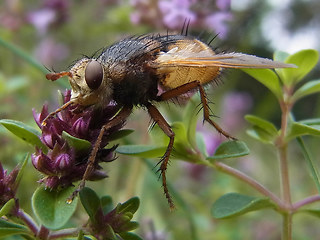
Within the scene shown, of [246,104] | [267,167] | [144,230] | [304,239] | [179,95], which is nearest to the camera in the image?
[179,95]

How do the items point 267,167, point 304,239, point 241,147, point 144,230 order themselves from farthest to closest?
point 267,167 < point 304,239 < point 144,230 < point 241,147

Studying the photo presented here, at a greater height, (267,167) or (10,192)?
(267,167)

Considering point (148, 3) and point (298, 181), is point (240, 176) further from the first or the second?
point (298, 181)

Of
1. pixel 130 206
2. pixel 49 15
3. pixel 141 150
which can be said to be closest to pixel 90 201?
pixel 130 206

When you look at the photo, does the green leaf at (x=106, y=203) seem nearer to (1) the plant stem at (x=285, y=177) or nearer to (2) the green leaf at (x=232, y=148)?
(2) the green leaf at (x=232, y=148)

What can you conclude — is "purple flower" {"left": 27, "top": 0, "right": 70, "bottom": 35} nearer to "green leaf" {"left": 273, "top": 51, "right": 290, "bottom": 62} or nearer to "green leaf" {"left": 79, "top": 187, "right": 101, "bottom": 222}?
"green leaf" {"left": 273, "top": 51, "right": 290, "bottom": 62}

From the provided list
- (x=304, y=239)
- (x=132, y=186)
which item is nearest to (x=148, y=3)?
(x=132, y=186)

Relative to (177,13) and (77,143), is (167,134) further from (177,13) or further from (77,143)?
(177,13)
